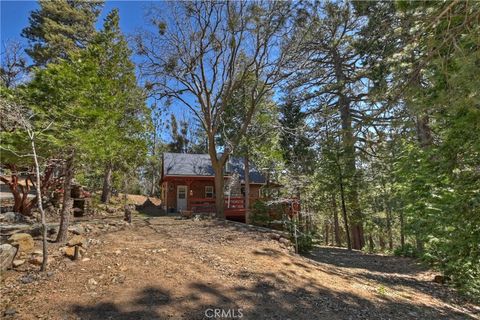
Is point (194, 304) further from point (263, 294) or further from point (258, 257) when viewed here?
point (258, 257)

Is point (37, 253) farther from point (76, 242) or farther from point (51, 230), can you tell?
point (51, 230)

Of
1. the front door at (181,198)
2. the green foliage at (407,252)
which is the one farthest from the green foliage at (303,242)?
the front door at (181,198)

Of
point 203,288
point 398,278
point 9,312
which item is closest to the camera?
point 9,312

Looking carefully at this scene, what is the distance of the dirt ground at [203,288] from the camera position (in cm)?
448

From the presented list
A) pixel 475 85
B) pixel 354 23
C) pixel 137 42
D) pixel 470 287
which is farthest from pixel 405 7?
pixel 137 42

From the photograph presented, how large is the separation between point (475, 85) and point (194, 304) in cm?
488

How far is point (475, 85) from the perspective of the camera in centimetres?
Result: 352

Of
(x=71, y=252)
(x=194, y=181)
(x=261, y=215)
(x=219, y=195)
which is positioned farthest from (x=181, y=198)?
(x=71, y=252)

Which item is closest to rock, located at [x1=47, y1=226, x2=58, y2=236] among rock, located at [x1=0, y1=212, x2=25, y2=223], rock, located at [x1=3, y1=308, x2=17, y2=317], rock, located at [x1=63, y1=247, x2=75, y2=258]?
rock, located at [x1=63, y1=247, x2=75, y2=258]

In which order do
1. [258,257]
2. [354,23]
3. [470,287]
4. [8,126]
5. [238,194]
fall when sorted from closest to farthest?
1. [8,126]
2. [470,287]
3. [258,257]
4. [354,23]
5. [238,194]

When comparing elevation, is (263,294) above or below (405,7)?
below

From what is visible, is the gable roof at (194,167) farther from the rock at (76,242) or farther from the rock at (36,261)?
the rock at (36,261)

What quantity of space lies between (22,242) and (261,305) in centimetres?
520

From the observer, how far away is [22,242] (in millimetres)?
6254
